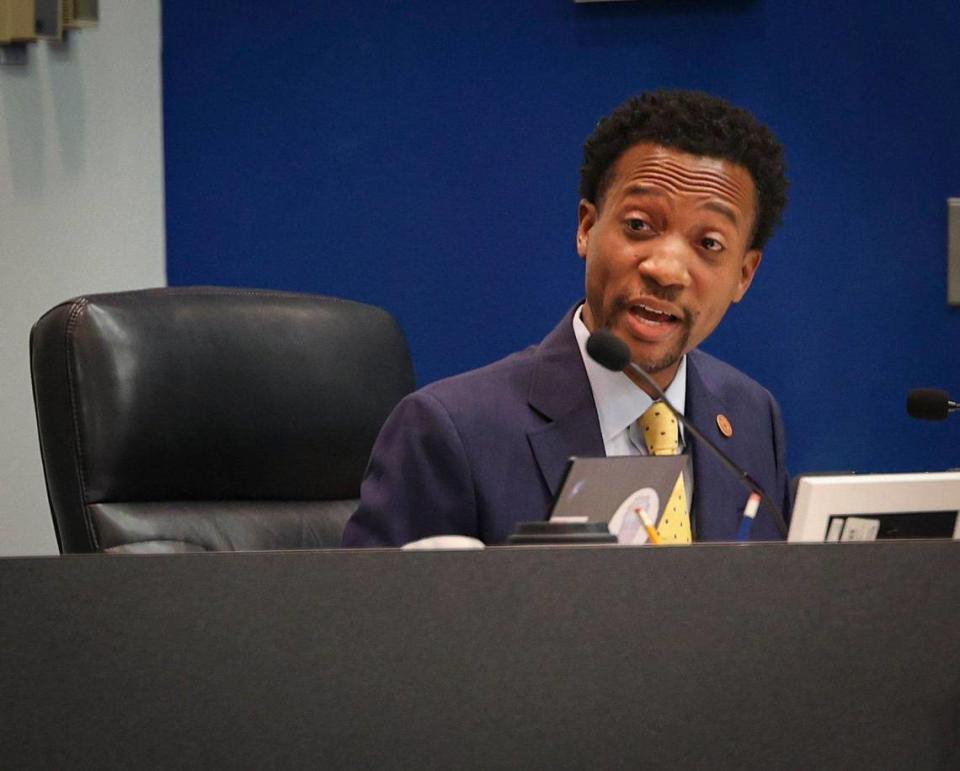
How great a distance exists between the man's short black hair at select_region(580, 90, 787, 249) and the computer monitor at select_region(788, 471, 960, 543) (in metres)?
0.71

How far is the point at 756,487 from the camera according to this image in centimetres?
130

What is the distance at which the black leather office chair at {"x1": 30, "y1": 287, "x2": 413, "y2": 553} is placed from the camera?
1.91 meters

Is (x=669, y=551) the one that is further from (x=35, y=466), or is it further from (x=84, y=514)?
(x=35, y=466)

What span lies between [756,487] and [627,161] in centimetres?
65

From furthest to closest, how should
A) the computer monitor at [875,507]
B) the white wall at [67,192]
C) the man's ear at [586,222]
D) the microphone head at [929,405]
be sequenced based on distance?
the white wall at [67,192] → the man's ear at [586,222] → the microphone head at [929,405] → the computer monitor at [875,507]

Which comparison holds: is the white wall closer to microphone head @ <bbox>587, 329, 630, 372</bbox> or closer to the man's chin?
the man's chin

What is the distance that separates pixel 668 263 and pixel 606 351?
41 centimetres

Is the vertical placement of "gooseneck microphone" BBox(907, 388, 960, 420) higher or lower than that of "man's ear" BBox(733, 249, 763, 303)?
lower

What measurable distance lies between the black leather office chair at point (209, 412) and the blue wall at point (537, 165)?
79 cm

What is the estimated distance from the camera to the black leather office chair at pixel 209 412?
191cm

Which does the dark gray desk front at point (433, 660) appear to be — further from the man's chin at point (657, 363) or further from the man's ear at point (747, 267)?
the man's ear at point (747, 267)

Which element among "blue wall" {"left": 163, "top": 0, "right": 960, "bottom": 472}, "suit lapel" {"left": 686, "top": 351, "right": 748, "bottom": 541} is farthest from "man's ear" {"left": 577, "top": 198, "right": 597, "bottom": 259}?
"blue wall" {"left": 163, "top": 0, "right": 960, "bottom": 472}

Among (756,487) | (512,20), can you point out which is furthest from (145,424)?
(512,20)

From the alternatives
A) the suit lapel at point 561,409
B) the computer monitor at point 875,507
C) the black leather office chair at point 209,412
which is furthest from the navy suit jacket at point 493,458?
the computer monitor at point 875,507
